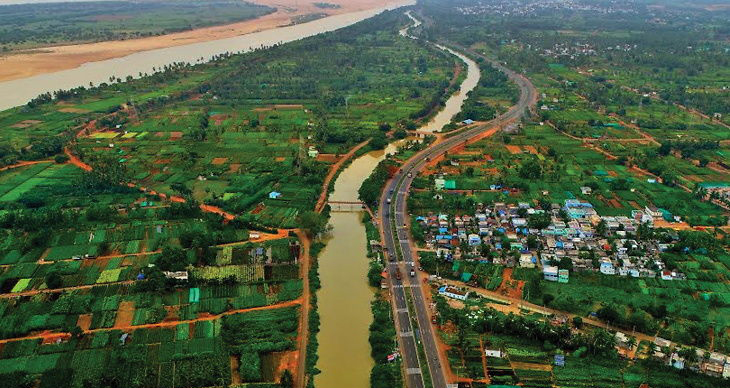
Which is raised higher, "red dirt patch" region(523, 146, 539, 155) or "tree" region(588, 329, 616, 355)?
"tree" region(588, 329, 616, 355)

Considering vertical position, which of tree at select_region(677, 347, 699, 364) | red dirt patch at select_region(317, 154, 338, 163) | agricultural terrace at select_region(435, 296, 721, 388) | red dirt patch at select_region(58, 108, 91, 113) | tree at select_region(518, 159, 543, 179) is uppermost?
red dirt patch at select_region(58, 108, 91, 113)

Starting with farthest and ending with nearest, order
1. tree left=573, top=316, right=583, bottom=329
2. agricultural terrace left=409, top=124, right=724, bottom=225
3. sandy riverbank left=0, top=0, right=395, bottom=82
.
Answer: sandy riverbank left=0, top=0, right=395, bottom=82
agricultural terrace left=409, top=124, right=724, bottom=225
tree left=573, top=316, right=583, bottom=329

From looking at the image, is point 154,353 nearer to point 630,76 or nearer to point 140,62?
point 140,62

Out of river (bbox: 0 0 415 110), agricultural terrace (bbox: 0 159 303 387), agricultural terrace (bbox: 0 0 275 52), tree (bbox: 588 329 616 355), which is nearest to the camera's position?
agricultural terrace (bbox: 0 159 303 387)

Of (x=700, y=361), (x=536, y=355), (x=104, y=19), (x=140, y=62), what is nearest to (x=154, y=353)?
(x=536, y=355)

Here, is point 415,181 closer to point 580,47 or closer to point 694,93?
point 694,93

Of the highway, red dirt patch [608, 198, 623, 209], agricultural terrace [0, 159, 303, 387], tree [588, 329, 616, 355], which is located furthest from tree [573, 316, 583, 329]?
red dirt patch [608, 198, 623, 209]

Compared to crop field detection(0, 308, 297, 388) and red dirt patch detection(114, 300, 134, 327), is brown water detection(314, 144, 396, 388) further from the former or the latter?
red dirt patch detection(114, 300, 134, 327)

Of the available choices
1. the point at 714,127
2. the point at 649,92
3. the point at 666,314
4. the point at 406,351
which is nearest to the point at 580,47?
the point at 649,92
